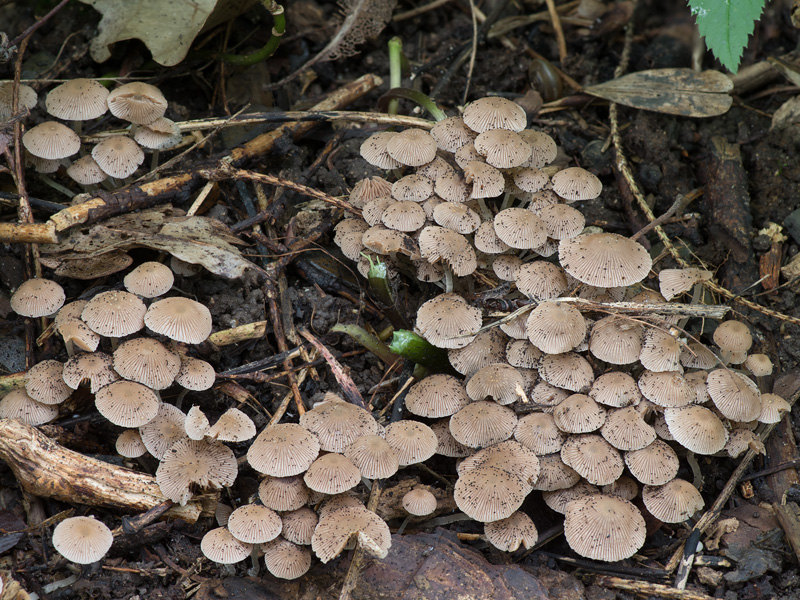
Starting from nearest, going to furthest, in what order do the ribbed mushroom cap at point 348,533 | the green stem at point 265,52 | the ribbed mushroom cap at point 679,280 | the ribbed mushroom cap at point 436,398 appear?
the ribbed mushroom cap at point 348,533 → the ribbed mushroom cap at point 436,398 → the ribbed mushroom cap at point 679,280 → the green stem at point 265,52

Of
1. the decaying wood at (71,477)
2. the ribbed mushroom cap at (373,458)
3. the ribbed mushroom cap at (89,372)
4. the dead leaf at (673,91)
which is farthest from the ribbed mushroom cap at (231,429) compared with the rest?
the dead leaf at (673,91)

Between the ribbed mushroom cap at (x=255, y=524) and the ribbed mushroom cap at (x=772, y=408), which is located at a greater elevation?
the ribbed mushroom cap at (x=772, y=408)

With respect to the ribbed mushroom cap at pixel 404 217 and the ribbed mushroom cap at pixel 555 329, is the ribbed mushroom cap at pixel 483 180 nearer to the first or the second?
the ribbed mushroom cap at pixel 404 217

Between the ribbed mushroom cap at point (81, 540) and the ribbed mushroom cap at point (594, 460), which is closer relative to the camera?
the ribbed mushroom cap at point (81, 540)

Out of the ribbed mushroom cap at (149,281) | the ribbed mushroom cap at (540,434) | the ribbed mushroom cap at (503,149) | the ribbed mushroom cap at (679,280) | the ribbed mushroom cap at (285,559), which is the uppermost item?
the ribbed mushroom cap at (503,149)

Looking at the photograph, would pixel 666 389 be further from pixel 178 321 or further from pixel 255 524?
pixel 178 321
